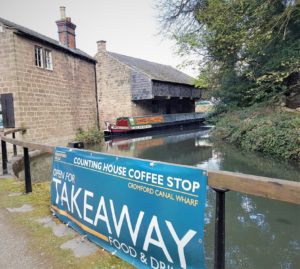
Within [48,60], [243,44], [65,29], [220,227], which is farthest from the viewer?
[65,29]

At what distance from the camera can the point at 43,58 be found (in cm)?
1302

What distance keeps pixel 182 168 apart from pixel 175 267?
2.43ft

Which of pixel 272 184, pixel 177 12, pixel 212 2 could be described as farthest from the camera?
pixel 177 12

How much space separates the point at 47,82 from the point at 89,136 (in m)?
4.35

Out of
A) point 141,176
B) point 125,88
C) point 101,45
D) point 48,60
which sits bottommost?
point 141,176

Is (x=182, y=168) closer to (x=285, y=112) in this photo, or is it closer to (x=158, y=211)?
(x=158, y=211)

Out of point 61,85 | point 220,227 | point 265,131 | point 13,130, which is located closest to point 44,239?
point 220,227

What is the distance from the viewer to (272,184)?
156 centimetres

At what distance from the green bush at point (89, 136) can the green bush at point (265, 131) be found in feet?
24.6

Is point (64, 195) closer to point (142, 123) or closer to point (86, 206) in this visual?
point (86, 206)

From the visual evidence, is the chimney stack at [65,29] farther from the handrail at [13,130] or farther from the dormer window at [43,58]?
the handrail at [13,130]

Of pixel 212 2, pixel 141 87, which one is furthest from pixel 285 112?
pixel 141 87

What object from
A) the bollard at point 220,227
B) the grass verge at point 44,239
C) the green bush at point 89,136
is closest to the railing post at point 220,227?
the bollard at point 220,227

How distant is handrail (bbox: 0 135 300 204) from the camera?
58.6 inches
